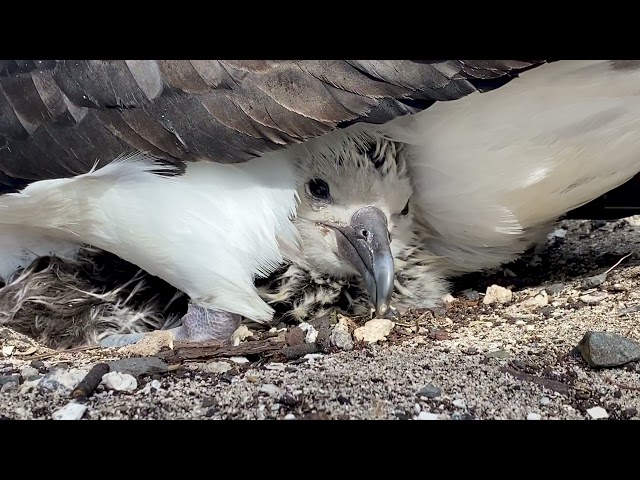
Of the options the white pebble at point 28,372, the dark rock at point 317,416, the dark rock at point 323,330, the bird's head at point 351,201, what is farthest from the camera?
the bird's head at point 351,201

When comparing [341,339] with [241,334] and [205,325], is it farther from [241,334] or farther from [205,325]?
[205,325]

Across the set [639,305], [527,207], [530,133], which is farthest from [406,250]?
[639,305]

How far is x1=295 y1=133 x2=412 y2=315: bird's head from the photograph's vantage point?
2494mm

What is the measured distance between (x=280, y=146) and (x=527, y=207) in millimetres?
925

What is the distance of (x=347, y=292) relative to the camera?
271cm

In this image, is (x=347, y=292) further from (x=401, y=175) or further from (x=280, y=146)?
(x=280, y=146)

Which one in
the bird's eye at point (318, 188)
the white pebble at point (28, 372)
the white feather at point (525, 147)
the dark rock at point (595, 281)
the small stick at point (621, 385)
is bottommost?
the white pebble at point (28, 372)

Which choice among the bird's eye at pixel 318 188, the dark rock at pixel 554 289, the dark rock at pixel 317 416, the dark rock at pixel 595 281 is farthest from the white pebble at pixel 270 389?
the dark rock at pixel 595 281

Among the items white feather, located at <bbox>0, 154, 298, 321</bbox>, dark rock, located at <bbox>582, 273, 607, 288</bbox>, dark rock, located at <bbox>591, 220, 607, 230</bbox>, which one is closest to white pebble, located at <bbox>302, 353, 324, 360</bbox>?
white feather, located at <bbox>0, 154, 298, 321</bbox>

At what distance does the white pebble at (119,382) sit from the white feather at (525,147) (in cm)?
115

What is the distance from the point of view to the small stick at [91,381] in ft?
5.76

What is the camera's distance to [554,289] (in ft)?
8.65

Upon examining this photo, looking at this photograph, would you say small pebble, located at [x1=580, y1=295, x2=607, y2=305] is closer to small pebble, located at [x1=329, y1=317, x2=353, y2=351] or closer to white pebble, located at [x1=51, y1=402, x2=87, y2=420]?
small pebble, located at [x1=329, y1=317, x2=353, y2=351]

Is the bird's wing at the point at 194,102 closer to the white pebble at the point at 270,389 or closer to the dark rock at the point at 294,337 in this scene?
the dark rock at the point at 294,337
